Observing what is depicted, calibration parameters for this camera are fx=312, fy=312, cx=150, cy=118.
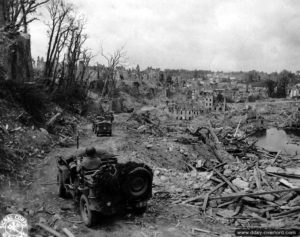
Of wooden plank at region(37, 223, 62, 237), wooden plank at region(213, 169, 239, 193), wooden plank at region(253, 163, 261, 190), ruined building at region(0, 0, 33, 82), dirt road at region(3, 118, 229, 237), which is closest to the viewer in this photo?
wooden plank at region(37, 223, 62, 237)

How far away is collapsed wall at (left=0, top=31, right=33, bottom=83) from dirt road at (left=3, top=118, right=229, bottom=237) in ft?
33.0

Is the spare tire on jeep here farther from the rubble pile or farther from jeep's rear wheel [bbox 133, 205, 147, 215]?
the rubble pile

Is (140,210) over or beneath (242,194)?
beneath

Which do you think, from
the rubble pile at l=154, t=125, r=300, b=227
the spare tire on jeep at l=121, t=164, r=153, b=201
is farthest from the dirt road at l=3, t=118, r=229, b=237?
the spare tire on jeep at l=121, t=164, r=153, b=201

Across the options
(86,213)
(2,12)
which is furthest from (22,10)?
(86,213)

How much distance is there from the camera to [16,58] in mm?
21516

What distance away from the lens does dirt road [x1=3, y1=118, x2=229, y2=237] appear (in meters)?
7.91

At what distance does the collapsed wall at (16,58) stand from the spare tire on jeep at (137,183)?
13.3 meters

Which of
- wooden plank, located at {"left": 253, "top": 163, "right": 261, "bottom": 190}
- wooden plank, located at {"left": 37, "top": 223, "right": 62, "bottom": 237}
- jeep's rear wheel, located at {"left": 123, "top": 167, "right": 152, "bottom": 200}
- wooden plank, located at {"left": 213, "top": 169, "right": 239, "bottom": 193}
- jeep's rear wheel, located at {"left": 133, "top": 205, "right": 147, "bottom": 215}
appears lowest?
wooden plank, located at {"left": 37, "top": 223, "right": 62, "bottom": 237}

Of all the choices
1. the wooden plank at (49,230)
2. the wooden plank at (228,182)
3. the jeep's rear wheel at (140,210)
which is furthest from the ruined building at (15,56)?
the wooden plank at (228,182)

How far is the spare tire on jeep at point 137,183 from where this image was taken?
8078mm

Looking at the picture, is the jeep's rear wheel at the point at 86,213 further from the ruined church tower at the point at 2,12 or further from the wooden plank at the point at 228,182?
the ruined church tower at the point at 2,12

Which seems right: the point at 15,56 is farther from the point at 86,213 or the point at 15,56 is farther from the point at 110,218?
the point at 110,218

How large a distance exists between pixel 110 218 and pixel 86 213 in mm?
691
